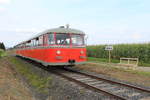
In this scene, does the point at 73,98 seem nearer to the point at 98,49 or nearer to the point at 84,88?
the point at 84,88

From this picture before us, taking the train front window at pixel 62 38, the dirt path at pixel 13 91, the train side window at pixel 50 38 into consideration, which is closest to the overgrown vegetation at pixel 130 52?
the train front window at pixel 62 38

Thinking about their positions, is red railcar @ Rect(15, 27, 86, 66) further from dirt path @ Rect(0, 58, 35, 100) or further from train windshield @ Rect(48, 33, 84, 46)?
dirt path @ Rect(0, 58, 35, 100)

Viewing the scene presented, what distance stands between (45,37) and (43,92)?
474 centimetres

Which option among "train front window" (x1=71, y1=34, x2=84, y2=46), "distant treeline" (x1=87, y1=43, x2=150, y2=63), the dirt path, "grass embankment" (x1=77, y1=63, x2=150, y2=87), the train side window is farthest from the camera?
"distant treeline" (x1=87, y1=43, x2=150, y2=63)

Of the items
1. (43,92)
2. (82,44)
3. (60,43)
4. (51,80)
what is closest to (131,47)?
(82,44)

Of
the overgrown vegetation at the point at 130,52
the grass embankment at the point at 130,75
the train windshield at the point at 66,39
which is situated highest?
the train windshield at the point at 66,39

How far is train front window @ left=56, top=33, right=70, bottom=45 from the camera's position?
10.6 m

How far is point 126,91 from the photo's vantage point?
6.31 m

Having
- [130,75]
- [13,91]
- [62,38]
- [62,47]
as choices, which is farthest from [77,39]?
[13,91]

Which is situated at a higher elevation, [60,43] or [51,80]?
[60,43]

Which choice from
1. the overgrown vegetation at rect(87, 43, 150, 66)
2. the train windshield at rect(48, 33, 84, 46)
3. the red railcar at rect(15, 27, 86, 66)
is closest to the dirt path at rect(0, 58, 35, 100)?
the red railcar at rect(15, 27, 86, 66)

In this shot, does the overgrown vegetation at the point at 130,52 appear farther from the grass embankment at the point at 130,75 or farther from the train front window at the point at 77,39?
the train front window at the point at 77,39

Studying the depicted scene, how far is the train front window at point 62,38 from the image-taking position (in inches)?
417

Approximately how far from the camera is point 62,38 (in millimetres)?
10820
